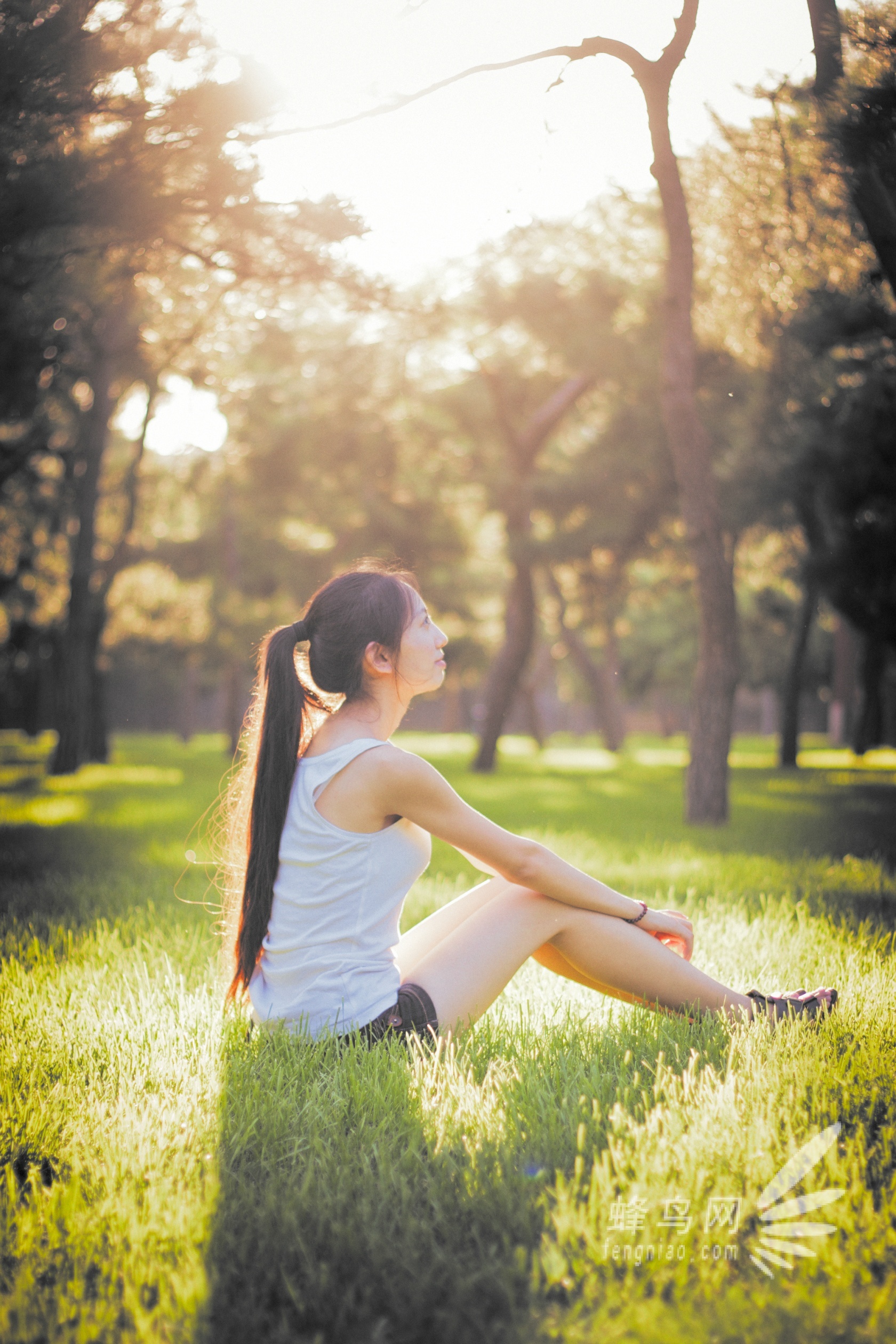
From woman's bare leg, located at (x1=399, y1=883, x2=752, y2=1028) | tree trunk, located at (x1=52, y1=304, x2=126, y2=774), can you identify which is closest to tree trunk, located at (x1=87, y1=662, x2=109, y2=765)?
tree trunk, located at (x1=52, y1=304, x2=126, y2=774)

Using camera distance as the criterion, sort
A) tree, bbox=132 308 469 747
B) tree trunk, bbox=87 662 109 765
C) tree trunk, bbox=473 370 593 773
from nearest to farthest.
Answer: tree, bbox=132 308 469 747
tree trunk, bbox=473 370 593 773
tree trunk, bbox=87 662 109 765

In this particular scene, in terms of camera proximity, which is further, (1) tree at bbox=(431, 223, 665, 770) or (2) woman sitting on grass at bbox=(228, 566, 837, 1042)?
(1) tree at bbox=(431, 223, 665, 770)

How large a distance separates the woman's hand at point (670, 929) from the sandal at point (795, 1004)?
26cm

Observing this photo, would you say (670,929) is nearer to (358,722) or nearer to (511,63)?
(358,722)

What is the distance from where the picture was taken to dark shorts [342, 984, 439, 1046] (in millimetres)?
2898

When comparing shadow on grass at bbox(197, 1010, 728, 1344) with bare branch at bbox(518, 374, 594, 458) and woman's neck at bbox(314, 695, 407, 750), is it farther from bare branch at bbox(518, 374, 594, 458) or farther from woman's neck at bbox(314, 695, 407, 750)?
bare branch at bbox(518, 374, 594, 458)

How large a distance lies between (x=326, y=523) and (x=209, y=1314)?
76.3 ft

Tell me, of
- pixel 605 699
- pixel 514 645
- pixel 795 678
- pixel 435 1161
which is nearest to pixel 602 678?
pixel 605 699

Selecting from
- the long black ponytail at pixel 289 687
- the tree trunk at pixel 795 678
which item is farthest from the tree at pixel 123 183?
the tree trunk at pixel 795 678

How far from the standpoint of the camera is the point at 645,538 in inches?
740

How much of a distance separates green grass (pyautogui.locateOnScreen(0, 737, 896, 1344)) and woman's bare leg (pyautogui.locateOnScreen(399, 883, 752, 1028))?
0.16 m

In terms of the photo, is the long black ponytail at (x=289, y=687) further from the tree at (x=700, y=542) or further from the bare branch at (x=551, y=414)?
the bare branch at (x=551, y=414)

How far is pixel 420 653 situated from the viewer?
3033 mm

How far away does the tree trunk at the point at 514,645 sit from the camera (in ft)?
59.5
